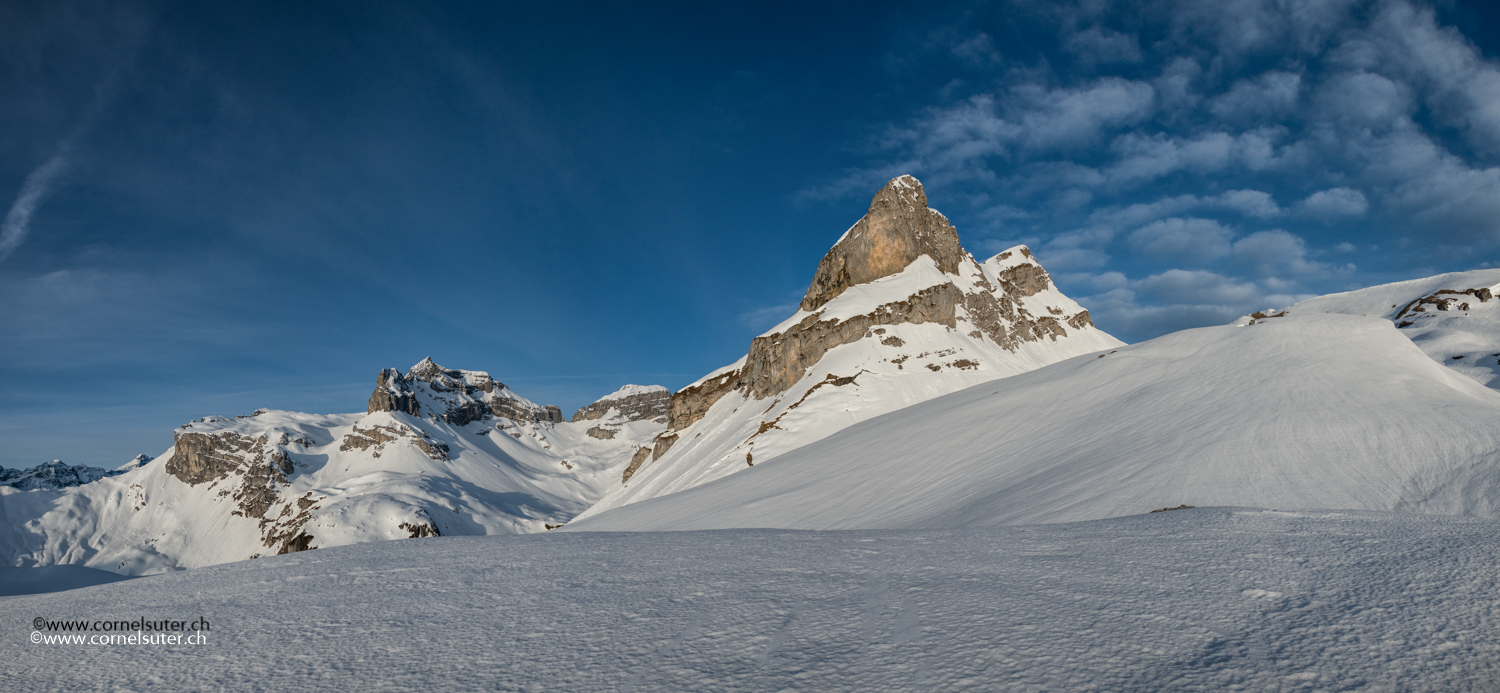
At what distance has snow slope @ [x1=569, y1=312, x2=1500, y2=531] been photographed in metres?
12.4

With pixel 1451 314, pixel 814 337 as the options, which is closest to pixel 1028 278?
pixel 814 337

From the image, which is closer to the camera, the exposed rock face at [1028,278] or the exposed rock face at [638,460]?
the exposed rock face at [638,460]

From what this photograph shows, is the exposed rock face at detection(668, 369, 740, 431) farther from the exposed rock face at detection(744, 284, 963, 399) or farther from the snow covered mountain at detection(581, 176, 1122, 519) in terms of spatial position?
the exposed rock face at detection(744, 284, 963, 399)

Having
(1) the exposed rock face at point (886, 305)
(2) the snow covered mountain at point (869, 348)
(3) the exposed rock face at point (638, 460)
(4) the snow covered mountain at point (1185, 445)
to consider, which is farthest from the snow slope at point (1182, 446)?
(3) the exposed rock face at point (638, 460)

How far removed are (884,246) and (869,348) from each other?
2723 centimetres

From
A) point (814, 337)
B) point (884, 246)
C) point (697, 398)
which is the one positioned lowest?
point (697, 398)

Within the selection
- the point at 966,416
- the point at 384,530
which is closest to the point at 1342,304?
the point at 966,416

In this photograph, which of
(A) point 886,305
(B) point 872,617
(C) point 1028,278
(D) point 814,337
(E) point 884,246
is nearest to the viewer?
(B) point 872,617

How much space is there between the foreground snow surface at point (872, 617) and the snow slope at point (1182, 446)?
5943 mm

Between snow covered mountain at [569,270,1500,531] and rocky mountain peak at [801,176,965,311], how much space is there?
6575cm

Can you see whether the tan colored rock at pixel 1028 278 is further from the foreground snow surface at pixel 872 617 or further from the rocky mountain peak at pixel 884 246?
the foreground snow surface at pixel 872 617

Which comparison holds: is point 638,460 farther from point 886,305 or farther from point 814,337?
point 886,305

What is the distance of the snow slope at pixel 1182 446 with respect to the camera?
1237 cm

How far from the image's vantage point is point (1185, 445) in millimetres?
14672
